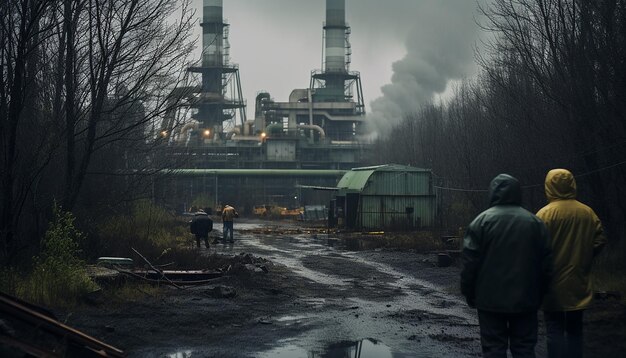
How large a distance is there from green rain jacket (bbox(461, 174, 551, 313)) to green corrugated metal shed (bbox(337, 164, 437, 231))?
93.1ft

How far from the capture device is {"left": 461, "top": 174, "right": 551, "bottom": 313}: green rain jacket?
5109mm

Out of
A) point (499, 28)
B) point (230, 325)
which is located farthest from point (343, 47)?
point (230, 325)

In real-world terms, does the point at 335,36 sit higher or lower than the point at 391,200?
higher

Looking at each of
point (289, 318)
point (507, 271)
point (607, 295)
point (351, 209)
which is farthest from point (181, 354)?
point (351, 209)

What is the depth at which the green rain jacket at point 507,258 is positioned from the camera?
201 inches

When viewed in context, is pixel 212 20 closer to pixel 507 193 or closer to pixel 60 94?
pixel 60 94

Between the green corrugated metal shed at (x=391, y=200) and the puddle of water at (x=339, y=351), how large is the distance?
25.9m

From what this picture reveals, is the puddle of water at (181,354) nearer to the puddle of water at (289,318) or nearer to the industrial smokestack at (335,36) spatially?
the puddle of water at (289,318)

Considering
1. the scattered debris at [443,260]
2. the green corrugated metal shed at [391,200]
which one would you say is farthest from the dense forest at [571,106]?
the green corrugated metal shed at [391,200]

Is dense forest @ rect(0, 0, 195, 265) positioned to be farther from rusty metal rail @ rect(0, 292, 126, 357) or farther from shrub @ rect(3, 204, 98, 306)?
rusty metal rail @ rect(0, 292, 126, 357)

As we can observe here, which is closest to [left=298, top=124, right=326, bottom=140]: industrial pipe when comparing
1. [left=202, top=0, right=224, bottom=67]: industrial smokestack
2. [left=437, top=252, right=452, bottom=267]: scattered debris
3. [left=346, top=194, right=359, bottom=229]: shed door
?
[left=202, top=0, right=224, bottom=67]: industrial smokestack

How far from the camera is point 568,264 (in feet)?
18.6

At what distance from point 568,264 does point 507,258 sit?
2.61ft

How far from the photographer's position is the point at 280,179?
68.2m
